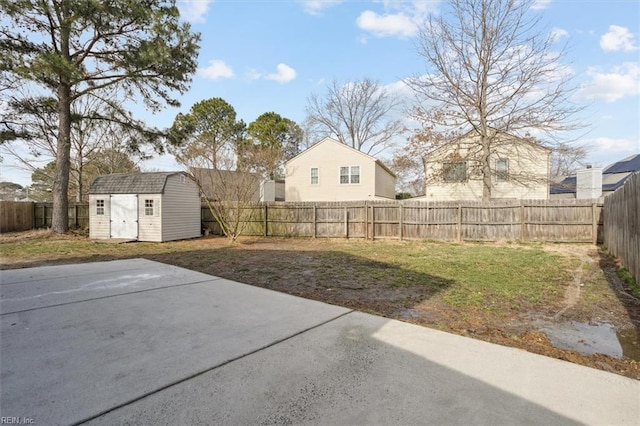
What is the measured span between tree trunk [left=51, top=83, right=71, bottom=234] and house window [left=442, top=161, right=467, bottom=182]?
17.7m

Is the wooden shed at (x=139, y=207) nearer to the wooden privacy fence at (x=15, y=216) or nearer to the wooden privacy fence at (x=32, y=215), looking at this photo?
the wooden privacy fence at (x=32, y=215)

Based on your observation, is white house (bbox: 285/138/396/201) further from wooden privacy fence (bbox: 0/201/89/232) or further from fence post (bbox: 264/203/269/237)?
wooden privacy fence (bbox: 0/201/89/232)

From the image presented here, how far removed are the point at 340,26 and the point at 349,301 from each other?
36.4 feet

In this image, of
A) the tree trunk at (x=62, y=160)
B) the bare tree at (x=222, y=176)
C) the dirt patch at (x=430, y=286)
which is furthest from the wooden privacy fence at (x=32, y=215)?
the dirt patch at (x=430, y=286)

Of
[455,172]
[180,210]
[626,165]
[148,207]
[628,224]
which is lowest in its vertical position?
[628,224]

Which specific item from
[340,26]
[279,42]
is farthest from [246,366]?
[340,26]

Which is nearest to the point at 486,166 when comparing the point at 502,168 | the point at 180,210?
the point at 502,168

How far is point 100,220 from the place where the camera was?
14.3 m

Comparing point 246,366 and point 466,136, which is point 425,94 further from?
point 246,366

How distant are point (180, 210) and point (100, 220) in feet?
11.4

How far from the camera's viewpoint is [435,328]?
3482 mm

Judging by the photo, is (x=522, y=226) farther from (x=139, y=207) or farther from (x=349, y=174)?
(x=139, y=207)

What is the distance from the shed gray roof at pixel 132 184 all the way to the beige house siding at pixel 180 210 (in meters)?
0.33

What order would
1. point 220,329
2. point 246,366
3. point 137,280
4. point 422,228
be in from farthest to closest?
point 422,228 < point 137,280 < point 220,329 < point 246,366
